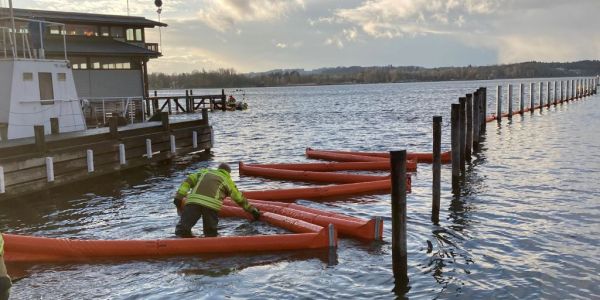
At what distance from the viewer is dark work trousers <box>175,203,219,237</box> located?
1327 centimetres

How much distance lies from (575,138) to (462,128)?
1762 cm

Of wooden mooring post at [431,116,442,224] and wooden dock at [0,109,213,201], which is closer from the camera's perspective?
wooden mooring post at [431,116,442,224]

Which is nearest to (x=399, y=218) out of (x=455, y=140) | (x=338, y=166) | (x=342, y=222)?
(x=342, y=222)

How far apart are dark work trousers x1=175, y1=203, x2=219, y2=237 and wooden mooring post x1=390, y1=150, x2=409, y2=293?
4480 millimetres

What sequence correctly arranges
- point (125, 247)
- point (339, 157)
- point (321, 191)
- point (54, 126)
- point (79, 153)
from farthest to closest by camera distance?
point (339, 157) → point (54, 126) → point (79, 153) → point (321, 191) → point (125, 247)

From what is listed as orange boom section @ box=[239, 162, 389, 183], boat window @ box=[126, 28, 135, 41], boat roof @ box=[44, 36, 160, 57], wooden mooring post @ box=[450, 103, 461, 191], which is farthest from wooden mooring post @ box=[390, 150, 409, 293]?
boat window @ box=[126, 28, 135, 41]

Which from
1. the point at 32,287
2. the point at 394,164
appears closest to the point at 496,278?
the point at 394,164

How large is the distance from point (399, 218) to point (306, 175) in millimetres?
11282

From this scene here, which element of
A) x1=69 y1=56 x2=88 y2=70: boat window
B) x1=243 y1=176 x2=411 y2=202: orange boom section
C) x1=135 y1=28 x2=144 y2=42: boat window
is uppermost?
x1=135 y1=28 x2=144 y2=42: boat window

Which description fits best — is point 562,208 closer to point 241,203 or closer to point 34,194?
point 241,203

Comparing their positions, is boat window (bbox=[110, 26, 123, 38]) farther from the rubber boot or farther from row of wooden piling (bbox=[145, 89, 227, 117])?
the rubber boot

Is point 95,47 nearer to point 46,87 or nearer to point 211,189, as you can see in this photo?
point 46,87

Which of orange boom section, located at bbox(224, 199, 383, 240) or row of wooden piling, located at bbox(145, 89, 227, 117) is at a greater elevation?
row of wooden piling, located at bbox(145, 89, 227, 117)

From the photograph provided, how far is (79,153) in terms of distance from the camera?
20.8 metres
